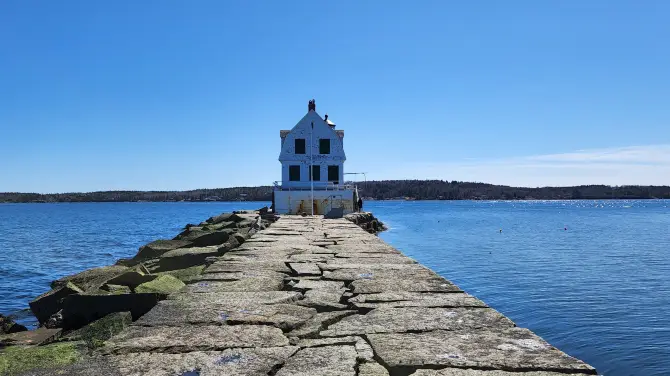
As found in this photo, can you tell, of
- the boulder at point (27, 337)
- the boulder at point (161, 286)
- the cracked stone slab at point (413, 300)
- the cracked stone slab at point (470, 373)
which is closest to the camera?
the cracked stone slab at point (470, 373)

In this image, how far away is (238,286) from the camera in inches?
218

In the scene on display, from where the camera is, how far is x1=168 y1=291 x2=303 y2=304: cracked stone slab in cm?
478

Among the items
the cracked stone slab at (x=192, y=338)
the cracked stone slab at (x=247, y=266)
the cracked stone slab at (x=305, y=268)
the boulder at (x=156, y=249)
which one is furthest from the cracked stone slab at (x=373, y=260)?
the boulder at (x=156, y=249)

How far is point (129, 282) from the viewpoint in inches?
324

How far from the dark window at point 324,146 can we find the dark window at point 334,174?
1034mm

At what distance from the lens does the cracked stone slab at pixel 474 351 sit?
3.02 metres

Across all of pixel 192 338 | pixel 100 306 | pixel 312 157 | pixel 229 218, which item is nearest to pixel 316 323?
pixel 192 338

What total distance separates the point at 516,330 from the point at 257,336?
171 cm

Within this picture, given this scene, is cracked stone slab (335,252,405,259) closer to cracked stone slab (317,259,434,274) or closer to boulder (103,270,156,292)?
cracked stone slab (317,259,434,274)

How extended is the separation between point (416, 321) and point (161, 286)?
156 inches

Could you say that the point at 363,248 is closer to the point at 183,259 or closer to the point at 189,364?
the point at 183,259

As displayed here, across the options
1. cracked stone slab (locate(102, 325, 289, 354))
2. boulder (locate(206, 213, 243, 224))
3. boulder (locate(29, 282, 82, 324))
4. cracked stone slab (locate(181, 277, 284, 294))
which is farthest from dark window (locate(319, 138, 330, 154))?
cracked stone slab (locate(102, 325, 289, 354))

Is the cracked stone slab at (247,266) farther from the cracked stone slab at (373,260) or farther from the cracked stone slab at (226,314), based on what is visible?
the cracked stone slab at (226,314)

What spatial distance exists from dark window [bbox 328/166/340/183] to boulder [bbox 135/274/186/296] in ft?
82.3
